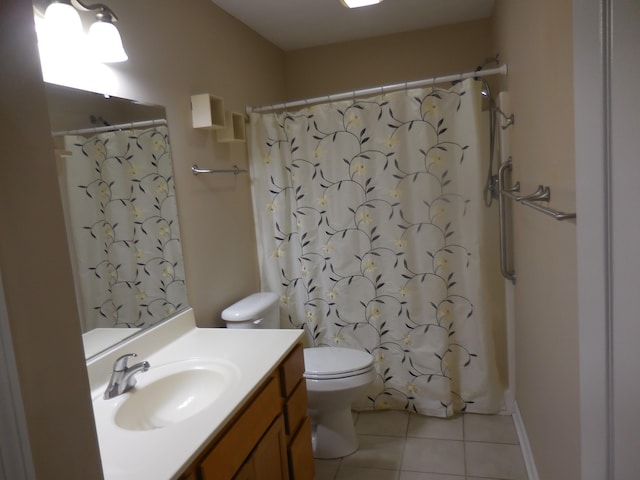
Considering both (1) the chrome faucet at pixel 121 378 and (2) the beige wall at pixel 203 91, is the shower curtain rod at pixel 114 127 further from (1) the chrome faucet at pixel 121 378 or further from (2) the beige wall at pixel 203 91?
(1) the chrome faucet at pixel 121 378

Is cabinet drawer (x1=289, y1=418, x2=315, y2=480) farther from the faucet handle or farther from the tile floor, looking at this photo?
the faucet handle

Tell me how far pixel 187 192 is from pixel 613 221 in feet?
5.52

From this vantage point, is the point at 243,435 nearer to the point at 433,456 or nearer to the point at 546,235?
the point at 546,235

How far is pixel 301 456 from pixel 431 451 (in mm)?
859

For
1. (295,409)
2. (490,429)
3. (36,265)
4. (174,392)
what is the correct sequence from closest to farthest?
(36,265), (174,392), (295,409), (490,429)

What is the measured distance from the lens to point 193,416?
1236 millimetres

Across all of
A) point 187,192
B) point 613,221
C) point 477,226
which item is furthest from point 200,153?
point 613,221

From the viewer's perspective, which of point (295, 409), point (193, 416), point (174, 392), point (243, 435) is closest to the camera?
point (193, 416)

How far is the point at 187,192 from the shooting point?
208cm

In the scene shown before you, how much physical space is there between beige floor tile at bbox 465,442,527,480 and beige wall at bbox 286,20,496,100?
2.27 m

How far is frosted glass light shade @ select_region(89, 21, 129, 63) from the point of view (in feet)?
4.82

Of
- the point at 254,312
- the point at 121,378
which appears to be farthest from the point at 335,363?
the point at 121,378

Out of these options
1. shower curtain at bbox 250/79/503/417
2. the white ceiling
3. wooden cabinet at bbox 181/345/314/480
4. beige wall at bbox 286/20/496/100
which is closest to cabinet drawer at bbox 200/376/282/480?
wooden cabinet at bbox 181/345/314/480

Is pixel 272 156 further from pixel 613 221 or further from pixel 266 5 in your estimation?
pixel 613 221
